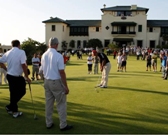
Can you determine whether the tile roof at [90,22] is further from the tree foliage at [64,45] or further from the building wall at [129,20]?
the tree foliage at [64,45]

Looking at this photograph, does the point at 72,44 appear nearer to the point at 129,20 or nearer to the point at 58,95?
the point at 129,20

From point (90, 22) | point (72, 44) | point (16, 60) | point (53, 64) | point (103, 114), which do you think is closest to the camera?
point (53, 64)

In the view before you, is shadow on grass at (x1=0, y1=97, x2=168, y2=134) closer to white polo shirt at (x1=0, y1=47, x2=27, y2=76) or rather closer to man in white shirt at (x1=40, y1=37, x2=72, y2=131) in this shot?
man in white shirt at (x1=40, y1=37, x2=72, y2=131)

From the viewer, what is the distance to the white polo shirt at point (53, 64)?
585cm

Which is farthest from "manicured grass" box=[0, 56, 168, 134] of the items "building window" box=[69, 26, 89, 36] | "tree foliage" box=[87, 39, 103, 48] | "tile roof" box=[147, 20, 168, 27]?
"building window" box=[69, 26, 89, 36]

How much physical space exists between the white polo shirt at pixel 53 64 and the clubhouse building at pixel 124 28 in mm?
59541

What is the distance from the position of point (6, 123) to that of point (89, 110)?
2521 mm

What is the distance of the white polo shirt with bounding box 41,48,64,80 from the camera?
5.85 metres

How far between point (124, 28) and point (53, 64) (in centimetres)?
6152

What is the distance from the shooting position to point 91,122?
265 inches

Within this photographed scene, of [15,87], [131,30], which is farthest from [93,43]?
[15,87]

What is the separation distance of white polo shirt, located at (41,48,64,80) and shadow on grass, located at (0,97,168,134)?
4.31 ft

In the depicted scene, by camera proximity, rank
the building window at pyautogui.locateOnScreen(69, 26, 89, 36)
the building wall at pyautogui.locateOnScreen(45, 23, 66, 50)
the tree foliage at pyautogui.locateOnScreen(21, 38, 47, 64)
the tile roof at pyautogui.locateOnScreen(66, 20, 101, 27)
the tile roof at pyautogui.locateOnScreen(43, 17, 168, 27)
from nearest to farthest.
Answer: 1. the tree foliage at pyautogui.locateOnScreen(21, 38, 47, 64)
2. the tile roof at pyautogui.locateOnScreen(43, 17, 168, 27)
3. the building wall at pyautogui.locateOnScreen(45, 23, 66, 50)
4. the tile roof at pyautogui.locateOnScreen(66, 20, 101, 27)
5. the building window at pyautogui.locateOnScreen(69, 26, 89, 36)

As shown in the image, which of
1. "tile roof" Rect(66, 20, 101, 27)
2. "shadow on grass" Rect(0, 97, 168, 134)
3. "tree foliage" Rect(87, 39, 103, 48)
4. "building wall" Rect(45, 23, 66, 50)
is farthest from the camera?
"tile roof" Rect(66, 20, 101, 27)
